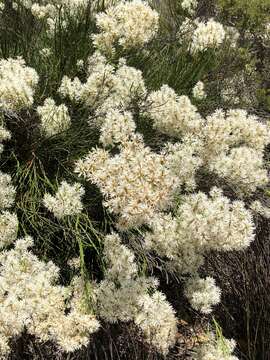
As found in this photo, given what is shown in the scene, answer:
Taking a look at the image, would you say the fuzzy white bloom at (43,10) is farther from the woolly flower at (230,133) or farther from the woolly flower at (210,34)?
the woolly flower at (230,133)

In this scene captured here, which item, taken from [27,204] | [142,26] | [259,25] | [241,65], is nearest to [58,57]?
[142,26]

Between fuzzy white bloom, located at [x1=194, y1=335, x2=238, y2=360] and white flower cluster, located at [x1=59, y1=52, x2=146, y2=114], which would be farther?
white flower cluster, located at [x1=59, y1=52, x2=146, y2=114]

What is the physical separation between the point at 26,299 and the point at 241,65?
497 cm

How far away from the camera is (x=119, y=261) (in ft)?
8.85

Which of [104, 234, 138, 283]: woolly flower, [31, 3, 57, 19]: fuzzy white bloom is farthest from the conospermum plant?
[31, 3, 57, 19]: fuzzy white bloom

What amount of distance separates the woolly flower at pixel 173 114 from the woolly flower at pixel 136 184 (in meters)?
0.54

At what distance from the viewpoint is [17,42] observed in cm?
450

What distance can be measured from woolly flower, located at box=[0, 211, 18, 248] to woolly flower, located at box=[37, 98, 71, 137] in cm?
70

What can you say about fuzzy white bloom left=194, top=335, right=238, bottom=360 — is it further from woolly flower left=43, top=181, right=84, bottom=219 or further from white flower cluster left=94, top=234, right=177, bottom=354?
woolly flower left=43, top=181, right=84, bottom=219

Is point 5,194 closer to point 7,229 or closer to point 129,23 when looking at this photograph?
point 7,229

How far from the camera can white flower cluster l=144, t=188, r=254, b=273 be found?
8.14 ft

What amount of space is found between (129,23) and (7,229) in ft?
5.71

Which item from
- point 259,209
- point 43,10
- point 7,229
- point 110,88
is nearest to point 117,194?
point 7,229

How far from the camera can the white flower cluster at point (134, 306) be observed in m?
2.57
